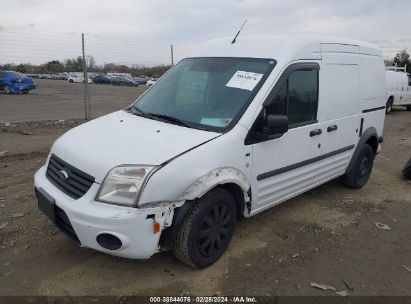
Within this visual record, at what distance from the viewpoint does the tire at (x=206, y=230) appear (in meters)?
3.27

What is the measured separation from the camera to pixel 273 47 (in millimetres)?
4074

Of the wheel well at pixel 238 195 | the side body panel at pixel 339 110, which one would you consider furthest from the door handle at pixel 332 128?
the wheel well at pixel 238 195

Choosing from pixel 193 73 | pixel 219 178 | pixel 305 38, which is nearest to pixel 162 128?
pixel 219 178

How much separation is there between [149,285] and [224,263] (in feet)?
2.44

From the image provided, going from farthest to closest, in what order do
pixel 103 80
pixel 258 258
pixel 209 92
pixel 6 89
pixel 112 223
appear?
pixel 103 80
pixel 6 89
pixel 209 92
pixel 258 258
pixel 112 223

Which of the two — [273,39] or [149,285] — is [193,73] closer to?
[273,39]

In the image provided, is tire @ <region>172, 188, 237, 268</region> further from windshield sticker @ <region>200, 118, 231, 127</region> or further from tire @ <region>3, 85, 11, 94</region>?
tire @ <region>3, 85, 11, 94</region>

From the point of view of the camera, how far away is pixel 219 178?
3.34 metres

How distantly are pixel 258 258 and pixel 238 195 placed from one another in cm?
64

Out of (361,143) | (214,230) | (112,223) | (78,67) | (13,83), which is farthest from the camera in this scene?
(13,83)

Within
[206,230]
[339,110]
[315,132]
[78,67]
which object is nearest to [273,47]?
[315,132]

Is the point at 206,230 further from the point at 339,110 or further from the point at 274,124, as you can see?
the point at 339,110

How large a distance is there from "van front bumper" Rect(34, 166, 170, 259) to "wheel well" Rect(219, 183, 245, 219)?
75cm

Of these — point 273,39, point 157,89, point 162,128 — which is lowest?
point 162,128
